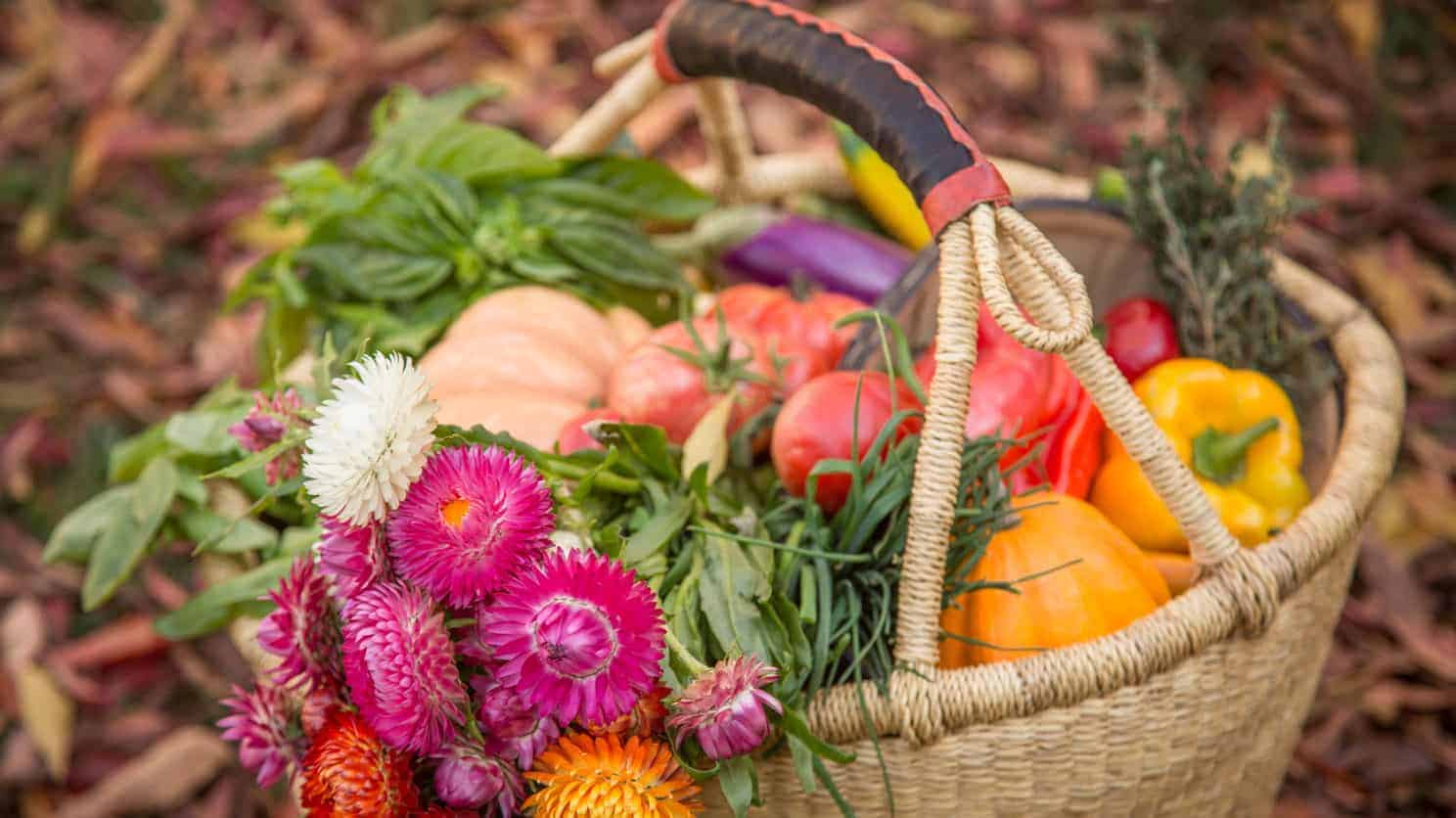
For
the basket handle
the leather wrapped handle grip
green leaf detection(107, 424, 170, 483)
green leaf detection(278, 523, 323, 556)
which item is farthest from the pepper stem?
green leaf detection(107, 424, 170, 483)

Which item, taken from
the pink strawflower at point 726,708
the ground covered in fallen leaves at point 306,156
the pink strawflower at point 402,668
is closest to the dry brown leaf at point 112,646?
the ground covered in fallen leaves at point 306,156

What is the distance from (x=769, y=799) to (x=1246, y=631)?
1.45 ft

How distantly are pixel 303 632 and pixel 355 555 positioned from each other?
93 mm

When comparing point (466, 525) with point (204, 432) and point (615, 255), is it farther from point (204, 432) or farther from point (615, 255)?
point (615, 255)

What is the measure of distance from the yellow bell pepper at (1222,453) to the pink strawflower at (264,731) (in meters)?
0.84

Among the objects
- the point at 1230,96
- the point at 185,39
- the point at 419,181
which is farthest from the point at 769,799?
the point at 185,39

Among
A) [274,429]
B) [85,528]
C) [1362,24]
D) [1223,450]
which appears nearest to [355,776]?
[274,429]

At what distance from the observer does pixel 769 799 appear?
0.96 m

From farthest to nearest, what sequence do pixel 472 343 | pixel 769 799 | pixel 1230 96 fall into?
pixel 1230 96
pixel 472 343
pixel 769 799

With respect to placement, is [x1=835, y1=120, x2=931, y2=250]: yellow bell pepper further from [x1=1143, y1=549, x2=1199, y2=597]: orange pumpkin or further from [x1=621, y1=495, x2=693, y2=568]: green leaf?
[x1=621, y1=495, x2=693, y2=568]: green leaf

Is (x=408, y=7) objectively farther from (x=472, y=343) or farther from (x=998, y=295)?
(x=998, y=295)

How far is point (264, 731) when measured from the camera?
0.87 m

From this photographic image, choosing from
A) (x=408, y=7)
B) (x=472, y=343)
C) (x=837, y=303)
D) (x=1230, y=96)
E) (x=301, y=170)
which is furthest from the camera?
(x=408, y=7)

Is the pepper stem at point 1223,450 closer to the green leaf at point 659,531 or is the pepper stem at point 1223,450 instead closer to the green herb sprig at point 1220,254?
the green herb sprig at point 1220,254
